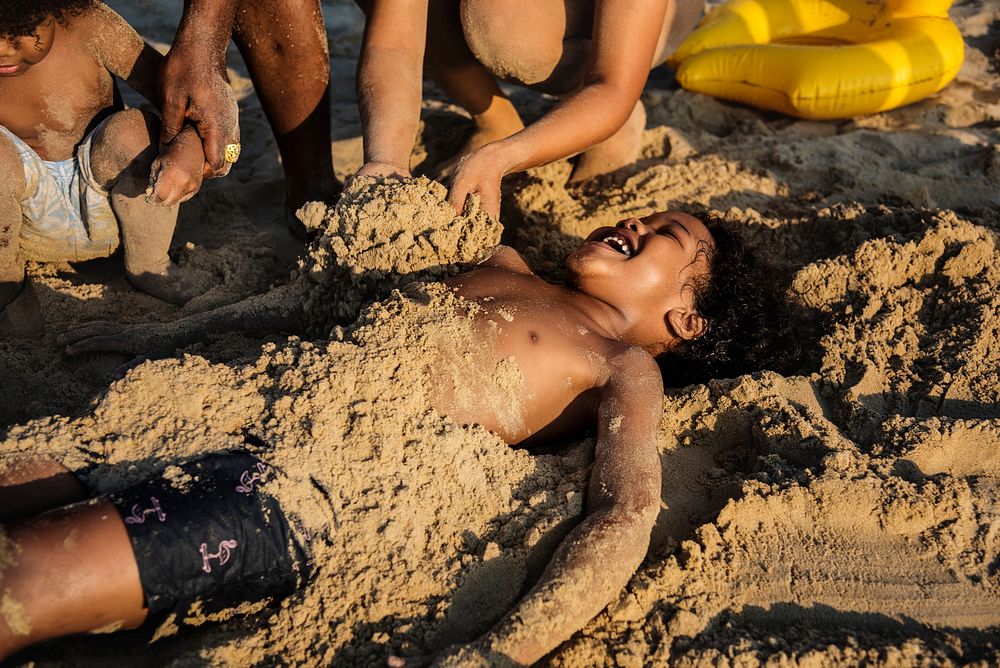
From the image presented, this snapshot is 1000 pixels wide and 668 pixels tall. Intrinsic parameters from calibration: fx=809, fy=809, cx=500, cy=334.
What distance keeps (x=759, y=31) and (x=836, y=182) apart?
4.76 ft

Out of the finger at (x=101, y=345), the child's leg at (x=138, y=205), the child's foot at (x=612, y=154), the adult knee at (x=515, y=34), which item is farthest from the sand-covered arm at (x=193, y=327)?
the child's foot at (x=612, y=154)

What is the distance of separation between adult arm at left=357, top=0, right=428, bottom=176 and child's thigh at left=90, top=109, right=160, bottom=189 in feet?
2.29

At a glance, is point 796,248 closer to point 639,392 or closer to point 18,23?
point 639,392

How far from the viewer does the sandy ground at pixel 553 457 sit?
5.55 feet

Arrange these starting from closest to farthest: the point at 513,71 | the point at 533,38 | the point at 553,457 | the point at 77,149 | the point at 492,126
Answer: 1. the point at 553,457
2. the point at 77,149
3. the point at 533,38
4. the point at 513,71
5. the point at 492,126

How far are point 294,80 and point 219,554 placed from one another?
6.30 feet

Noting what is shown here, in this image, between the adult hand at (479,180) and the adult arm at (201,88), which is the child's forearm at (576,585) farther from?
the adult arm at (201,88)

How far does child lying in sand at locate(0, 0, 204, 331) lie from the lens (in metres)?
2.43

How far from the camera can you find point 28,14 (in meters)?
2.43

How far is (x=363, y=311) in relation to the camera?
2.13 m

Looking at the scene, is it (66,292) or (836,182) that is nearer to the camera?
(66,292)

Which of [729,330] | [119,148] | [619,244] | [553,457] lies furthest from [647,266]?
[119,148]

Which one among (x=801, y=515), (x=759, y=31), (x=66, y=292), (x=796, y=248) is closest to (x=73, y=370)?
(x=66, y=292)

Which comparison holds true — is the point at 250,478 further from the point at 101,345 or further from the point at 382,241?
the point at 101,345
